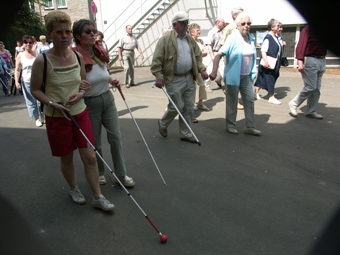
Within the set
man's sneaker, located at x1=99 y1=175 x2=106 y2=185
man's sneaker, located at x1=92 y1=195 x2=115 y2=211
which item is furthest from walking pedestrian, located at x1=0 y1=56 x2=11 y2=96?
man's sneaker, located at x1=92 y1=195 x2=115 y2=211

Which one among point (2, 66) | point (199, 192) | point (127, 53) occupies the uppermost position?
point (127, 53)

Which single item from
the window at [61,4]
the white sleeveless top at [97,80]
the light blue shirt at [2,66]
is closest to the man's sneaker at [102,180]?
the white sleeveless top at [97,80]

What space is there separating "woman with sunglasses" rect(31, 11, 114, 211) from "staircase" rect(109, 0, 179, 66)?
14.0 meters

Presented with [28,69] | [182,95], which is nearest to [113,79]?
[182,95]

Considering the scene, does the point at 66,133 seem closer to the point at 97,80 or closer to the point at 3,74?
the point at 97,80

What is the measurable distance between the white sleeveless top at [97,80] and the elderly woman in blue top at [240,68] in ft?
7.50

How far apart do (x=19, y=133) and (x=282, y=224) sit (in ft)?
17.3

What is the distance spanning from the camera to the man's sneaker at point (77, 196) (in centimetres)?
354

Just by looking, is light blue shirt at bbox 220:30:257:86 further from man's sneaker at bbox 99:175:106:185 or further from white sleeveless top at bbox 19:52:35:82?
white sleeveless top at bbox 19:52:35:82

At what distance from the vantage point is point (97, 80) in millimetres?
3523

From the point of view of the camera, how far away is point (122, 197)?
3.69 meters

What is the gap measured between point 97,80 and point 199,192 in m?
1.74

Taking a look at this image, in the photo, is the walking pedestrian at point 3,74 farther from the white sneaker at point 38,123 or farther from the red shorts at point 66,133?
the red shorts at point 66,133

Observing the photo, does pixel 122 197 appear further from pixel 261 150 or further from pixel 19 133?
pixel 19 133
